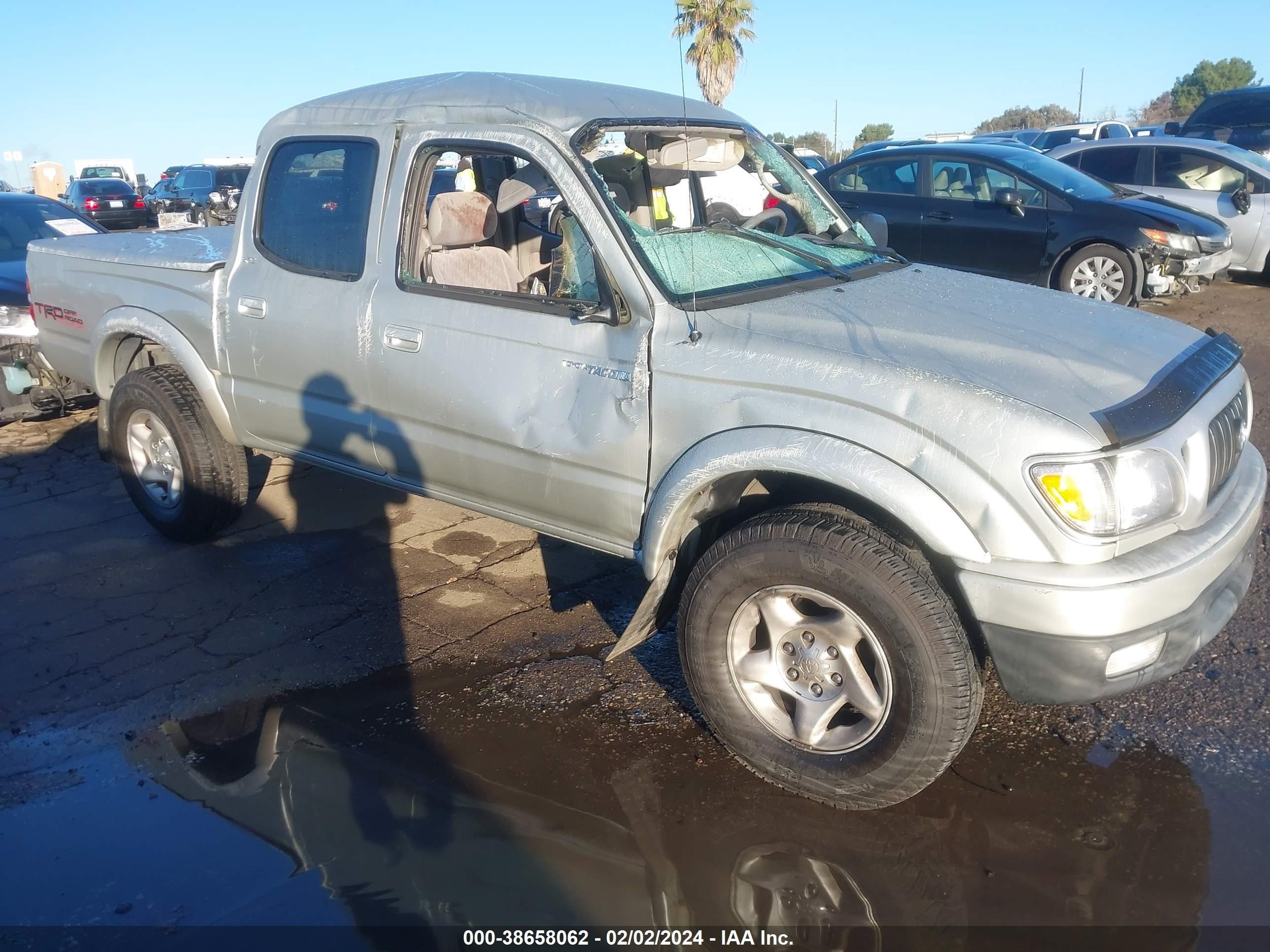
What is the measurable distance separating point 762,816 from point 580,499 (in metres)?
1.13

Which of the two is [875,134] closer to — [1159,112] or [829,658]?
[1159,112]

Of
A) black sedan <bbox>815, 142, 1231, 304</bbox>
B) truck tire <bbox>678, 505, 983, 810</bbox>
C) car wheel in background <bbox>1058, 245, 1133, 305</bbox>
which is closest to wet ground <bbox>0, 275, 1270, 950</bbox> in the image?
truck tire <bbox>678, 505, 983, 810</bbox>

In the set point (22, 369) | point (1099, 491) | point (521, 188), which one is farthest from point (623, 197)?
point (22, 369)

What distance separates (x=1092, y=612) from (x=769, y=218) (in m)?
Answer: 2.20

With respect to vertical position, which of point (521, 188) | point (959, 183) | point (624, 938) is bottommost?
point (624, 938)

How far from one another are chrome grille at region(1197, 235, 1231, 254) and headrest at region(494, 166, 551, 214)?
7.90 m

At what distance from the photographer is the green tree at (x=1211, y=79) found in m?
54.9

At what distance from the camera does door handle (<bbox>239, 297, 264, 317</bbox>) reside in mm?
4098

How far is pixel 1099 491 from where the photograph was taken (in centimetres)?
244

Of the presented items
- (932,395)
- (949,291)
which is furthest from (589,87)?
(932,395)

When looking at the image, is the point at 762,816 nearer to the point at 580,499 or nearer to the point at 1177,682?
the point at 580,499

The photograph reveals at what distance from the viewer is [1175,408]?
264 centimetres

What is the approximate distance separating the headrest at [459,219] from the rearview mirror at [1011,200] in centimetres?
672

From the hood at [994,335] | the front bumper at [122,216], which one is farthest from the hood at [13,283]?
the front bumper at [122,216]
